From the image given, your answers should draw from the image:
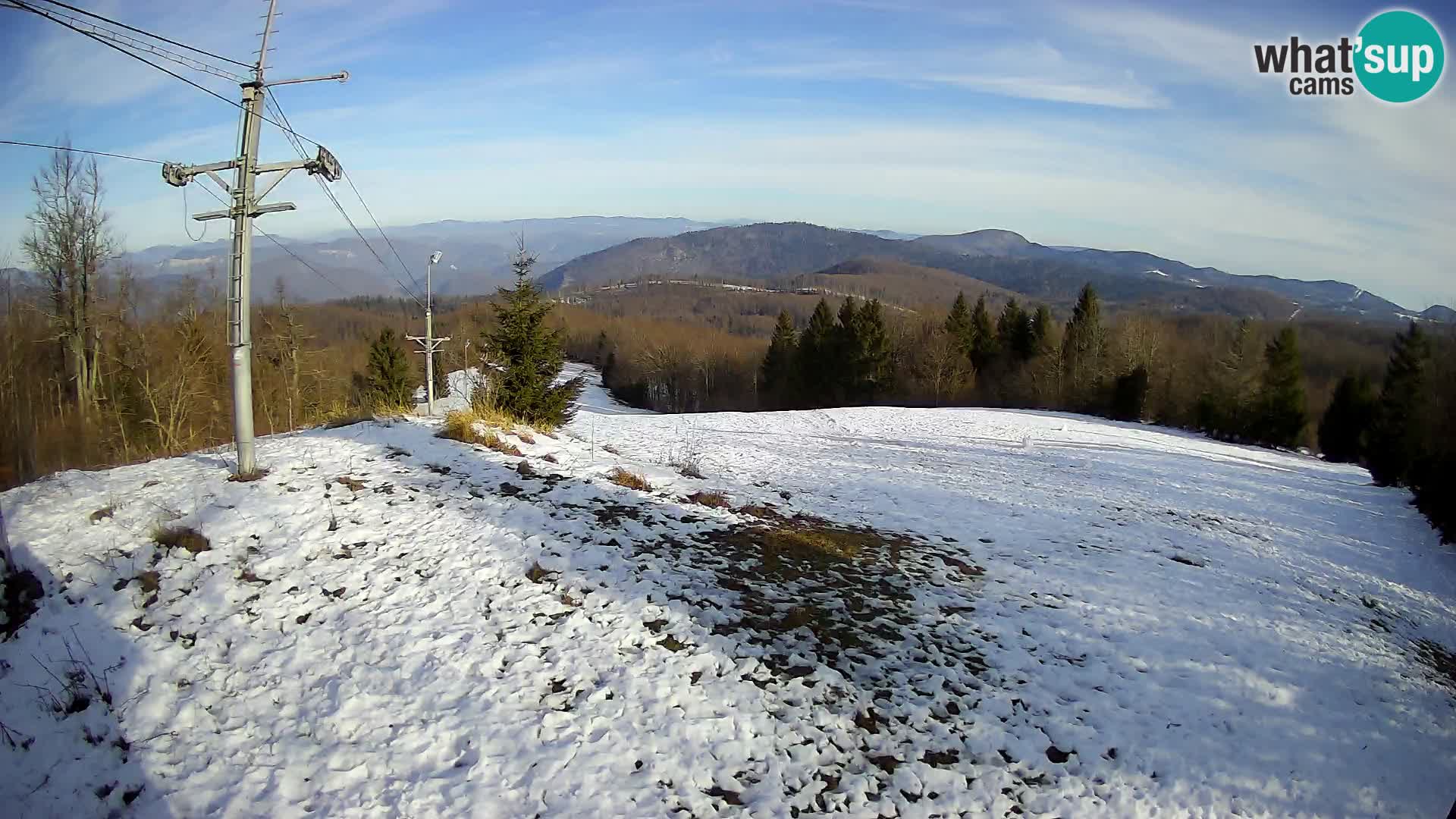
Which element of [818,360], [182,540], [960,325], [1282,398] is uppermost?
[960,325]

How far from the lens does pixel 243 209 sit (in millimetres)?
7945

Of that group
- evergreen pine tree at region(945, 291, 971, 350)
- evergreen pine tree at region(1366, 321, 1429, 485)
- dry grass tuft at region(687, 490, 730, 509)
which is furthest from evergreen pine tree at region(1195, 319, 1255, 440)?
dry grass tuft at region(687, 490, 730, 509)

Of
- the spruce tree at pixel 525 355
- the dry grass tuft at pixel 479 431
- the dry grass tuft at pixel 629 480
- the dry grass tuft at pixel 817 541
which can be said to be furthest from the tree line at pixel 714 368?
the dry grass tuft at pixel 817 541

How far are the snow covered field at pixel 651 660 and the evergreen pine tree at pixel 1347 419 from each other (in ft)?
115

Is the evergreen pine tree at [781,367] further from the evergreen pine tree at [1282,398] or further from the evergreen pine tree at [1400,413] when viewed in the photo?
the evergreen pine tree at [1400,413]

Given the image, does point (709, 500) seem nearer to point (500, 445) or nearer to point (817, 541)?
point (817, 541)

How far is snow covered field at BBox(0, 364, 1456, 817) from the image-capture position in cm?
431

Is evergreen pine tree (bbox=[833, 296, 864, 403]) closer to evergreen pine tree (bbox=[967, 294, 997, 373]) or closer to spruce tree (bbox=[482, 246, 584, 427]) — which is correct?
evergreen pine tree (bbox=[967, 294, 997, 373])

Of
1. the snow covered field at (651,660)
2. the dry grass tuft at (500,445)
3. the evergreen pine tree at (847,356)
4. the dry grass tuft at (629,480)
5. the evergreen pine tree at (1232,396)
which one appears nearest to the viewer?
the snow covered field at (651,660)

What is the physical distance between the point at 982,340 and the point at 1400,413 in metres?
26.6

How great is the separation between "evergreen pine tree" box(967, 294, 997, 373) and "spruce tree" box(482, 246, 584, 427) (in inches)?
1568

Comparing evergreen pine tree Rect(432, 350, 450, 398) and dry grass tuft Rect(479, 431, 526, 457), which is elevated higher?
dry grass tuft Rect(479, 431, 526, 457)

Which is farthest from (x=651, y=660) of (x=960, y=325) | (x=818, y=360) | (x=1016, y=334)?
(x=1016, y=334)

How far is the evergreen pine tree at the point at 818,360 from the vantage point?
50.4 meters
